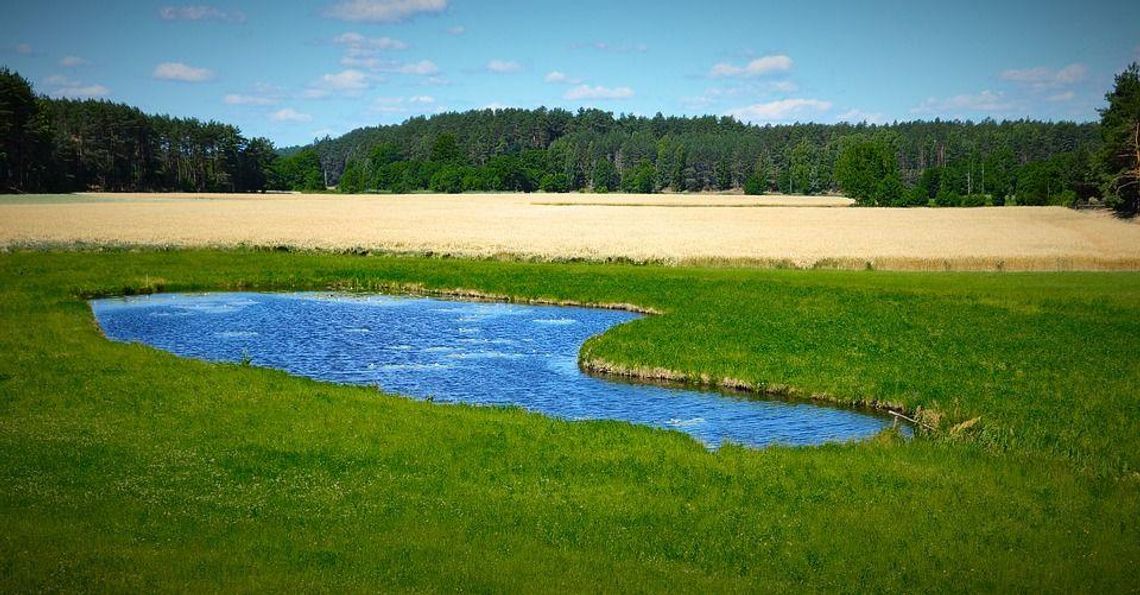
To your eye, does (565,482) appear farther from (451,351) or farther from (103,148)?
A: (103,148)

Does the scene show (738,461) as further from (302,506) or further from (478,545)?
(302,506)

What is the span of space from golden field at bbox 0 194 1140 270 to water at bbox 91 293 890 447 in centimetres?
2176

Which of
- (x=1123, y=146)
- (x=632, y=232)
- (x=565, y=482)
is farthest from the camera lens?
(x=1123, y=146)

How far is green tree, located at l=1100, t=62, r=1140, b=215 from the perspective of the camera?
97375 millimetres

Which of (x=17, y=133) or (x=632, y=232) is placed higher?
(x=17, y=133)

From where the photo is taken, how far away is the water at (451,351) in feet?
90.5

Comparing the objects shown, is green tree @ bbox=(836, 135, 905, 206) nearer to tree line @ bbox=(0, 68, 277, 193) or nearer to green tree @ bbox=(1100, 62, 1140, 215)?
green tree @ bbox=(1100, 62, 1140, 215)

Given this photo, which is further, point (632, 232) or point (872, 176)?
point (872, 176)

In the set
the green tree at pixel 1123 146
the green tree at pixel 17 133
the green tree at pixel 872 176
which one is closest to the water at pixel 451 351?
the green tree at pixel 1123 146

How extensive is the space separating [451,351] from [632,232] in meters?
54.1

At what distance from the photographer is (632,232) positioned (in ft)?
292

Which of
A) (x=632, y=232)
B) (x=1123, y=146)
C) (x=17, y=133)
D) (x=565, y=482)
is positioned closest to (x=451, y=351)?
(x=565, y=482)

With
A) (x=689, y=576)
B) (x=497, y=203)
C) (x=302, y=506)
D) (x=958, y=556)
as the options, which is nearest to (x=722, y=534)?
(x=689, y=576)

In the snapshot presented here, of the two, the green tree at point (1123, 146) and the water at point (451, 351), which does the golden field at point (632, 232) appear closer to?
the green tree at point (1123, 146)
